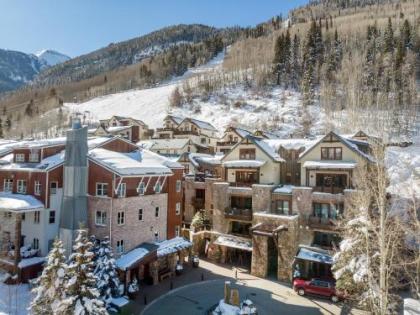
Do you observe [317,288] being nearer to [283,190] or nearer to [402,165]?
[283,190]

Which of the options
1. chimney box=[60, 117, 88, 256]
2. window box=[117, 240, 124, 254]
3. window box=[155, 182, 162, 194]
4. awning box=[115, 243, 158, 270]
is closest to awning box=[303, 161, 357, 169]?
Answer: window box=[155, 182, 162, 194]

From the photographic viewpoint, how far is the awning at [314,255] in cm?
2728

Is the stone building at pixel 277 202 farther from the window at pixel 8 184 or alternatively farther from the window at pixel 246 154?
the window at pixel 8 184

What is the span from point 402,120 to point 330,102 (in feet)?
57.0

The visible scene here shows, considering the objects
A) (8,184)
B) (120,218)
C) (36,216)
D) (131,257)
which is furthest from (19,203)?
(131,257)

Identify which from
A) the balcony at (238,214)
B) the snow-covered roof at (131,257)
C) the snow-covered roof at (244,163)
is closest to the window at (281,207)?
the balcony at (238,214)

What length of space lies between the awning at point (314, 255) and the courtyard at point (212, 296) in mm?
2961

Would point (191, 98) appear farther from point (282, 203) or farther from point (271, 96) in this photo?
point (282, 203)

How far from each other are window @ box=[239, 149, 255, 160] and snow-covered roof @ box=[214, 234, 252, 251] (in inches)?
351

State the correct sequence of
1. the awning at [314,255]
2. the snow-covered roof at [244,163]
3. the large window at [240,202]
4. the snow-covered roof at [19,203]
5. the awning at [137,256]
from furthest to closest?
the large window at [240,202] < the snow-covered roof at [244,163] < the awning at [314,255] < the snow-covered roof at [19,203] < the awning at [137,256]

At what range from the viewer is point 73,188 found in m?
26.8

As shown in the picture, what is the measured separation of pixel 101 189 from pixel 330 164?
21.1 m

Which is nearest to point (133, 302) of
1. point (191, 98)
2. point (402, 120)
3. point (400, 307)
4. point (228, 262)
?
point (228, 262)

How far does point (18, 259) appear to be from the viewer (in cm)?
2538
